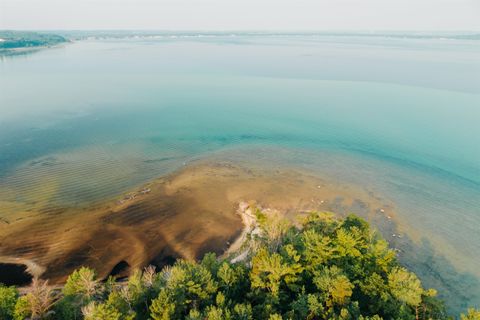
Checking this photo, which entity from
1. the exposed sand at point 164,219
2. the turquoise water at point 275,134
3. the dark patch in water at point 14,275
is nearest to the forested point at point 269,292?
the dark patch in water at point 14,275

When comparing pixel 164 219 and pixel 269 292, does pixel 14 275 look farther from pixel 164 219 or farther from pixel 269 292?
pixel 269 292

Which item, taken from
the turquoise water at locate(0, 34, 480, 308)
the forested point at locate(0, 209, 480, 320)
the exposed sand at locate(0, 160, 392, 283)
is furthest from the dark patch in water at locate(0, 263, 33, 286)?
the turquoise water at locate(0, 34, 480, 308)

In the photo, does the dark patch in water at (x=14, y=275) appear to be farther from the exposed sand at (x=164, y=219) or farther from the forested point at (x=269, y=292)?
the forested point at (x=269, y=292)

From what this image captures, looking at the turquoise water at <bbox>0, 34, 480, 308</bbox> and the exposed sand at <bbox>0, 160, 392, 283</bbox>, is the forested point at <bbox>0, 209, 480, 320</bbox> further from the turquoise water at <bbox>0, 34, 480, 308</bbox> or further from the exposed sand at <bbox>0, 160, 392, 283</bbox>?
the turquoise water at <bbox>0, 34, 480, 308</bbox>

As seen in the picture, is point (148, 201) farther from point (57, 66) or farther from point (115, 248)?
point (57, 66)

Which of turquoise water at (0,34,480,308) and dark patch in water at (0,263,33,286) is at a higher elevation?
turquoise water at (0,34,480,308)
